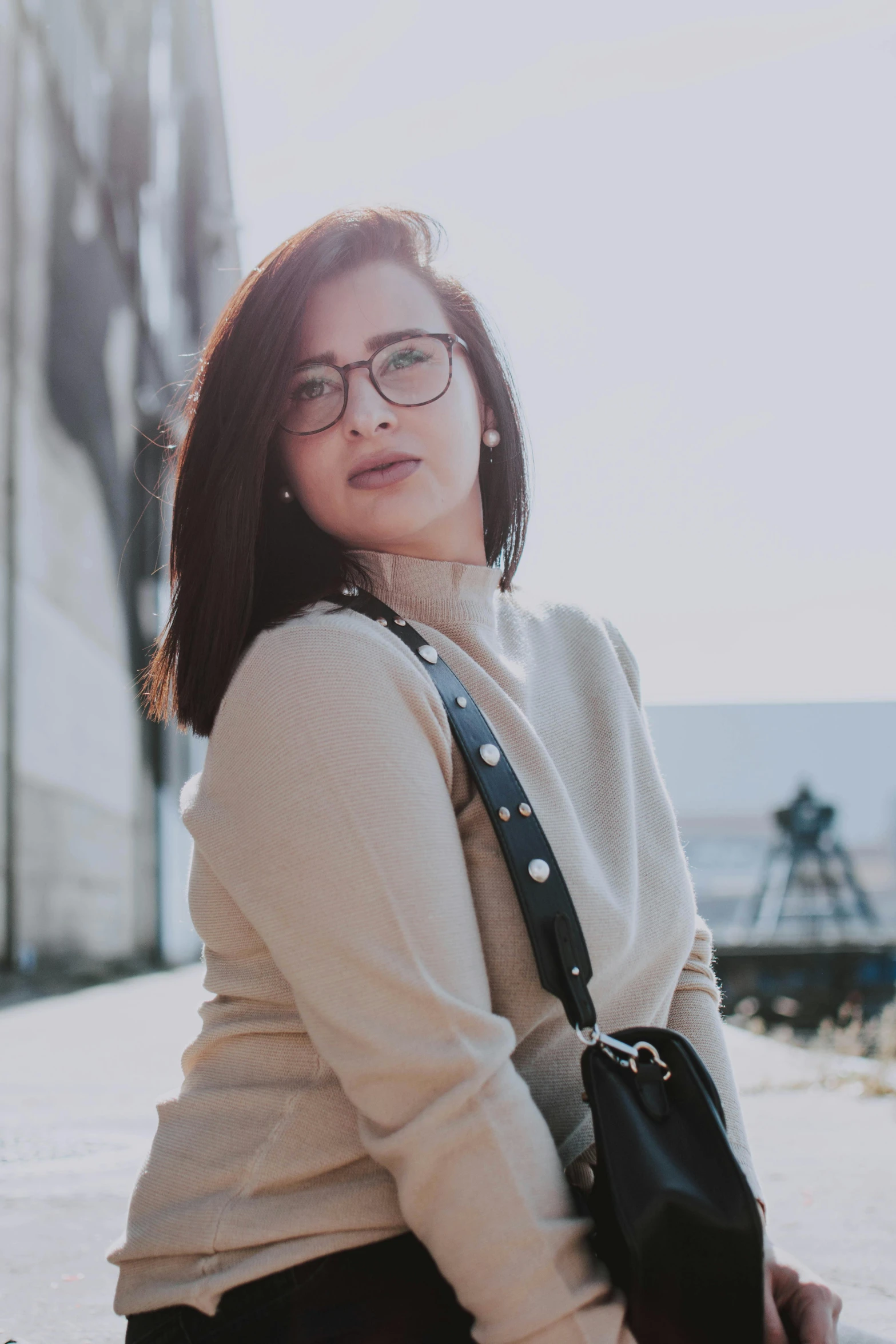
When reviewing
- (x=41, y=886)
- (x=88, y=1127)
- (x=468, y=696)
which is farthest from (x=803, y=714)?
(x=468, y=696)

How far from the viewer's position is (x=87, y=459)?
353 inches

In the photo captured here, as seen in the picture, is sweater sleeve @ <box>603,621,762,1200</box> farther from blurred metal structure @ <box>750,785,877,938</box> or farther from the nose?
blurred metal structure @ <box>750,785,877,938</box>

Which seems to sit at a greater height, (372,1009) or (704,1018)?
(372,1009)

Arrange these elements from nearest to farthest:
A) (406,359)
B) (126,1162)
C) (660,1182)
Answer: (660,1182) → (406,359) → (126,1162)

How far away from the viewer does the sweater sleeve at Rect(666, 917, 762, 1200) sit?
1.32 metres

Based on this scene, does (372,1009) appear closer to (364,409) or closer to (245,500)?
(245,500)

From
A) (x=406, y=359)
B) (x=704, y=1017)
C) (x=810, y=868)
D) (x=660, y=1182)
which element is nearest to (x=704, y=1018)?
(x=704, y=1017)

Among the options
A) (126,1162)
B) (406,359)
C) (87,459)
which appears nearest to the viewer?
(406,359)

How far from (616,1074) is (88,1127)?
7.29ft

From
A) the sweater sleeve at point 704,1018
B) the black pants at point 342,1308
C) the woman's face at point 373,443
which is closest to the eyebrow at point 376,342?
the woman's face at point 373,443

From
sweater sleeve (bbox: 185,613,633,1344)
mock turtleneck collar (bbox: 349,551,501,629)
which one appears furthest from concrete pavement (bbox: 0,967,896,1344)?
mock turtleneck collar (bbox: 349,551,501,629)

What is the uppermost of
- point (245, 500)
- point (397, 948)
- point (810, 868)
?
point (245, 500)

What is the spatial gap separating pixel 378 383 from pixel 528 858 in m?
0.58

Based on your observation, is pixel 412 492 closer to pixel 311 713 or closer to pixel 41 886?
pixel 311 713
